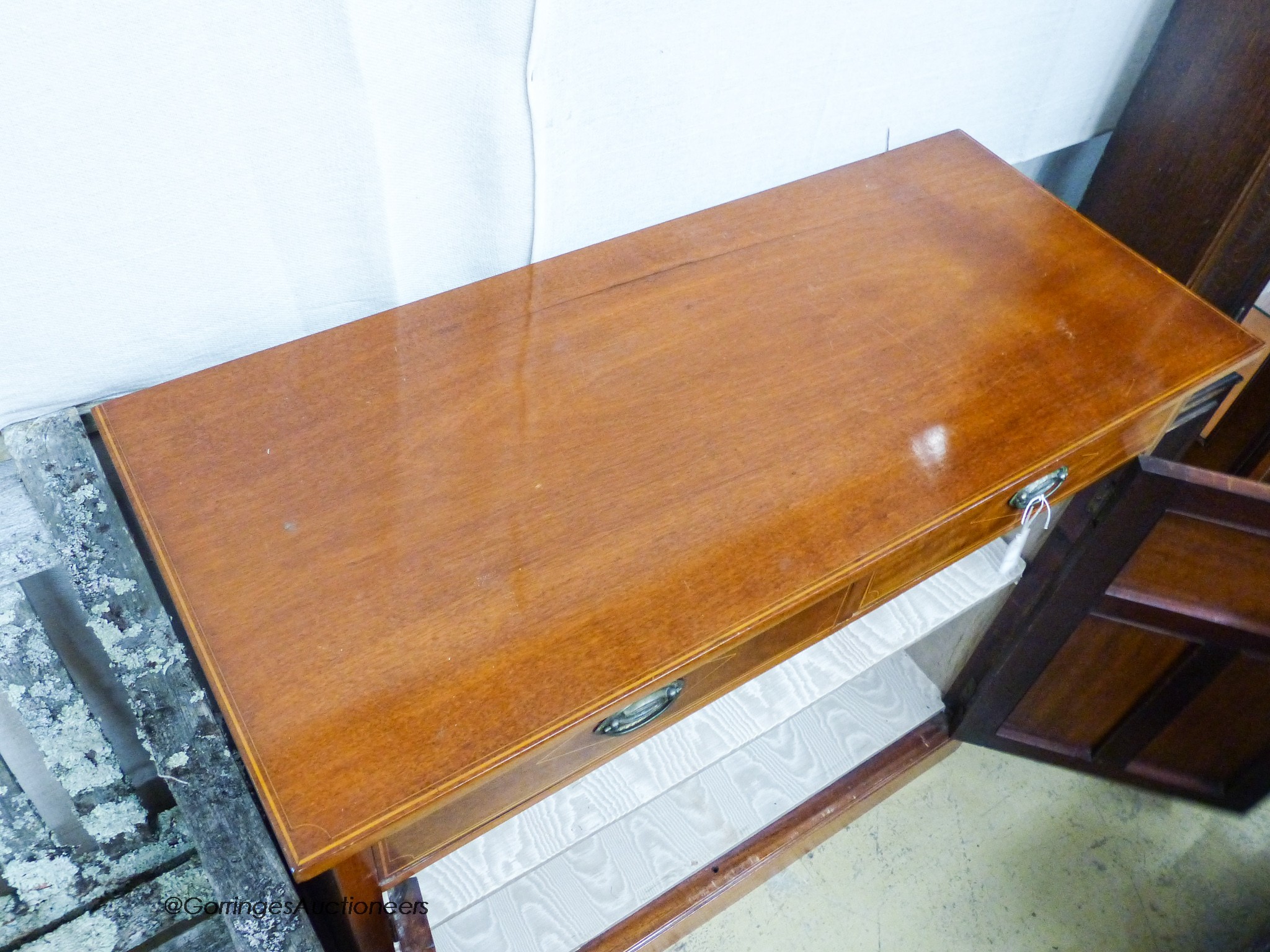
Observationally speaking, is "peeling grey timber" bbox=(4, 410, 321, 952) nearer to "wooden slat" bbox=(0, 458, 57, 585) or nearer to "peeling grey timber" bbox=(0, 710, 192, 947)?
"wooden slat" bbox=(0, 458, 57, 585)

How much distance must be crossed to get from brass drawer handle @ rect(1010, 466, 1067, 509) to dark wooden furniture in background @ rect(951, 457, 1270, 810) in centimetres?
16

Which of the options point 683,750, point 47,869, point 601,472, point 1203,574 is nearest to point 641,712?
point 601,472

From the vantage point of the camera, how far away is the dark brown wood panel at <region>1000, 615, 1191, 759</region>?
44.2 inches

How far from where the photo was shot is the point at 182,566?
0.64m

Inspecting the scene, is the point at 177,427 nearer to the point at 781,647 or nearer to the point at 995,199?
the point at 781,647

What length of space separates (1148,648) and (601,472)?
0.79 meters

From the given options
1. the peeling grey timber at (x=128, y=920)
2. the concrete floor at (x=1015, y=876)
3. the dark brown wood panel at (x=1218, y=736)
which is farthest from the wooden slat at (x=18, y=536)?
the dark brown wood panel at (x=1218, y=736)

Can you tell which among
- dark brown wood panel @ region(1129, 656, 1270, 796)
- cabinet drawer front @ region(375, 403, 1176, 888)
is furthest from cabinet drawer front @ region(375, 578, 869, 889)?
dark brown wood panel @ region(1129, 656, 1270, 796)

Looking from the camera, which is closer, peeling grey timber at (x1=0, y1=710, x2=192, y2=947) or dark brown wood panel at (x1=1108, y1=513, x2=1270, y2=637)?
peeling grey timber at (x1=0, y1=710, x2=192, y2=947)

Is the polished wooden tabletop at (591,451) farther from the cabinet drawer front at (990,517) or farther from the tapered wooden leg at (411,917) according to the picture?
the tapered wooden leg at (411,917)

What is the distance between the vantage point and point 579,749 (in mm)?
670

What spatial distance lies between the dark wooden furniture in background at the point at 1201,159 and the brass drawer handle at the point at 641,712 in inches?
38.0

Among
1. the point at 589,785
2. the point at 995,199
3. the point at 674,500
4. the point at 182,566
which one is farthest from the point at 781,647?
the point at 995,199

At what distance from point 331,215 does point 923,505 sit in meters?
0.54
